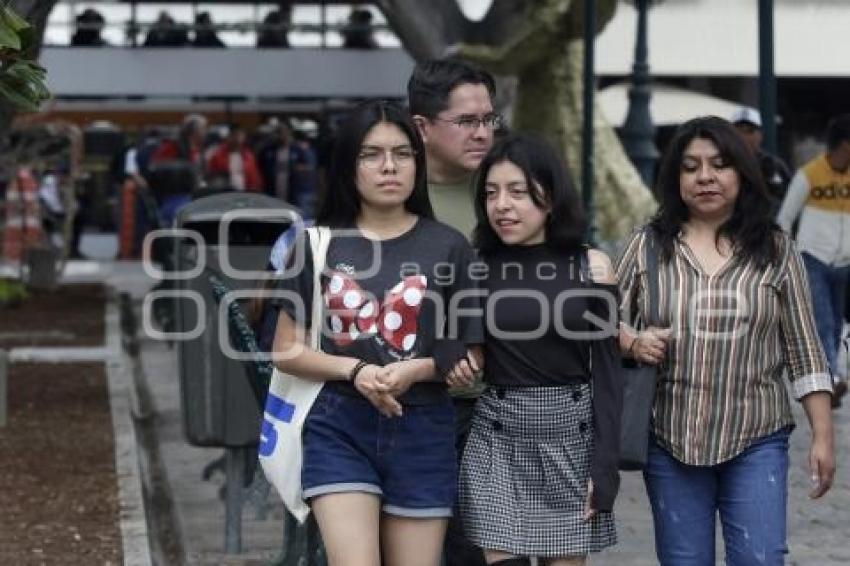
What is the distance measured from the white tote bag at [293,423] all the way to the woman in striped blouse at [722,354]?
0.85 m

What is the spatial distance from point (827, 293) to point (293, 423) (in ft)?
25.7

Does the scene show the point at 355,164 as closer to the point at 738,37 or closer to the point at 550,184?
the point at 550,184

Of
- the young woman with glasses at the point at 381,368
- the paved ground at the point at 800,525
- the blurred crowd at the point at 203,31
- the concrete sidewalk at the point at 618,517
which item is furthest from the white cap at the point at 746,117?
the blurred crowd at the point at 203,31

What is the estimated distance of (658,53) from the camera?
3328 cm

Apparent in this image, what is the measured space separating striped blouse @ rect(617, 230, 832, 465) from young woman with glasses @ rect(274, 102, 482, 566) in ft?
1.88

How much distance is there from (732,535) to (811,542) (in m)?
3.39

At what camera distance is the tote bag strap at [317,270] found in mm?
5625

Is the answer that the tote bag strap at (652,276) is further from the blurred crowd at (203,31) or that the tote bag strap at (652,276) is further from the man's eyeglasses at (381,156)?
the blurred crowd at (203,31)

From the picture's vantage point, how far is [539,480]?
18.7 feet

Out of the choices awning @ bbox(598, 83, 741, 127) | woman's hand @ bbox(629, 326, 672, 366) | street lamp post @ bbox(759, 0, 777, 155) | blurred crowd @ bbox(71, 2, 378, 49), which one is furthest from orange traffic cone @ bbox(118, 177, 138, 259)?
woman's hand @ bbox(629, 326, 672, 366)

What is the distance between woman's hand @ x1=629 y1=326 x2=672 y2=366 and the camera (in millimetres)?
5785

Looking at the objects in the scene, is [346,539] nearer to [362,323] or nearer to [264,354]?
[362,323]

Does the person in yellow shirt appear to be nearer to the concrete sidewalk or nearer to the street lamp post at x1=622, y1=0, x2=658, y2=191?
the concrete sidewalk

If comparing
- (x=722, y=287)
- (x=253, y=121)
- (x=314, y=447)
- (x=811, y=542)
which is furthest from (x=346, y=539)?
(x=253, y=121)
